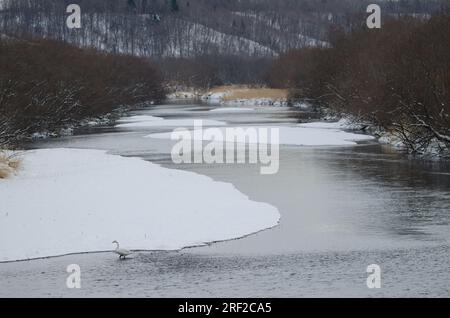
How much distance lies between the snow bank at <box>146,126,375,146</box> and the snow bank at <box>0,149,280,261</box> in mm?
16825

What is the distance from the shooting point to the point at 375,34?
67.9m

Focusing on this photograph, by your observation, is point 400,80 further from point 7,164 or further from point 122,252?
point 122,252

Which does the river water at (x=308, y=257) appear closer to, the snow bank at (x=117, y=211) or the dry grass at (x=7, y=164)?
the snow bank at (x=117, y=211)

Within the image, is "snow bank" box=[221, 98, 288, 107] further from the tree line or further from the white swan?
the white swan

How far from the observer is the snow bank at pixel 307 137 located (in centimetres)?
4803

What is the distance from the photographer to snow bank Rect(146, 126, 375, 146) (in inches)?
1891

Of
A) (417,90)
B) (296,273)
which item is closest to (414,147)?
(417,90)

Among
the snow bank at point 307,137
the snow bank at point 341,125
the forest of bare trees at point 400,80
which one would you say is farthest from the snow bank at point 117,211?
the snow bank at point 341,125

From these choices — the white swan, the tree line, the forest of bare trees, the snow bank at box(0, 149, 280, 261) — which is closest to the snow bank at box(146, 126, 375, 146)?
the forest of bare trees

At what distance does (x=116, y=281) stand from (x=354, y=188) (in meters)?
14.7

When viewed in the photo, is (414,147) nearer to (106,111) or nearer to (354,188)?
(354,188)

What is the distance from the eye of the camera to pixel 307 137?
166ft

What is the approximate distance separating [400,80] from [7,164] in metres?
23.4

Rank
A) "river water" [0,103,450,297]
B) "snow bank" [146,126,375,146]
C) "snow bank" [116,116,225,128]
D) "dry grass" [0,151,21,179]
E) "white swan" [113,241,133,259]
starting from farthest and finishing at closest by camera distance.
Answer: "snow bank" [116,116,225,128] < "snow bank" [146,126,375,146] < "dry grass" [0,151,21,179] < "white swan" [113,241,133,259] < "river water" [0,103,450,297]
